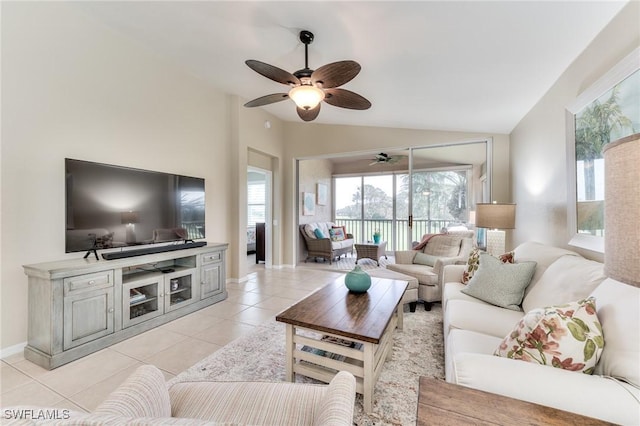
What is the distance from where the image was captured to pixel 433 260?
12.0 feet

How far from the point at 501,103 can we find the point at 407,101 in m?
1.07

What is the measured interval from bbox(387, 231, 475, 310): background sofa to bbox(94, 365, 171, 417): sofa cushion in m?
2.90

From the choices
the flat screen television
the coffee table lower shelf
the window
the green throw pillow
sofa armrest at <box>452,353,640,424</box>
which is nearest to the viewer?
sofa armrest at <box>452,353,640,424</box>

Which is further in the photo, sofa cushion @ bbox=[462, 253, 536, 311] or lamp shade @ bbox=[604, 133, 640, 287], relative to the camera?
sofa cushion @ bbox=[462, 253, 536, 311]

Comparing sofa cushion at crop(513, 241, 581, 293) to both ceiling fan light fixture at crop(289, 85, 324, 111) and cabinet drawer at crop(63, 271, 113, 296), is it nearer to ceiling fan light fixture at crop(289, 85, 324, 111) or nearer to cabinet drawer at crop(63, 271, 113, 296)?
ceiling fan light fixture at crop(289, 85, 324, 111)

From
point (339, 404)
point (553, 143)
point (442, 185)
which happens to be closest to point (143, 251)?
point (339, 404)

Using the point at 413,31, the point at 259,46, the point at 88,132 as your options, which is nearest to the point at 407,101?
the point at 413,31

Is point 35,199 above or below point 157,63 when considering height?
below

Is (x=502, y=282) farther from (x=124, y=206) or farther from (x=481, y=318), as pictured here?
(x=124, y=206)

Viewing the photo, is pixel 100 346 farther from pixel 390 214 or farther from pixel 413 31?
pixel 390 214

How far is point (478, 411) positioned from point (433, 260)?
3096mm

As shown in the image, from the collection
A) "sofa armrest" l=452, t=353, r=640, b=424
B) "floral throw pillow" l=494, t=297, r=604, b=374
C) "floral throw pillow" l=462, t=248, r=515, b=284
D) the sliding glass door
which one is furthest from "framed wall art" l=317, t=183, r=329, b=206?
"sofa armrest" l=452, t=353, r=640, b=424

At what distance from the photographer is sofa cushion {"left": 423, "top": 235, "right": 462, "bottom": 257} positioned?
3680mm

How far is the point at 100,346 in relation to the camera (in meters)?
2.35
